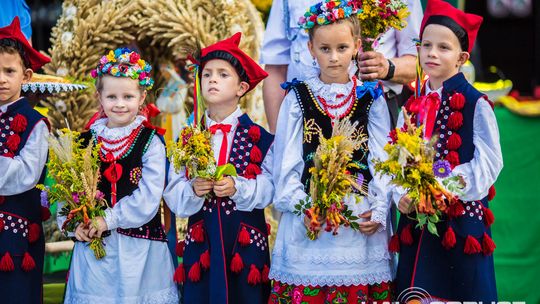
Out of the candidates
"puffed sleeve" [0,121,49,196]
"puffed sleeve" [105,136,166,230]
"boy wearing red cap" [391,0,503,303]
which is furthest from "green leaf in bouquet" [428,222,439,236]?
"puffed sleeve" [0,121,49,196]

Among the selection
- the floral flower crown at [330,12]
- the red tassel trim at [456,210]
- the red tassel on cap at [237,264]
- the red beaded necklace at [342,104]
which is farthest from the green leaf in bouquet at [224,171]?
the red tassel trim at [456,210]

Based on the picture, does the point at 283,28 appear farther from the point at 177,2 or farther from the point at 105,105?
the point at 177,2

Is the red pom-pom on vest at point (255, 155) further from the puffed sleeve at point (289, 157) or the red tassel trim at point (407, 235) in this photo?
the red tassel trim at point (407, 235)

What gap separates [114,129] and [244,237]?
2.94 ft

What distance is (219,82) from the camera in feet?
14.5

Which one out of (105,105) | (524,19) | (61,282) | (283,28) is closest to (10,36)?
(105,105)

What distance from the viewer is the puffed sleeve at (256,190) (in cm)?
428

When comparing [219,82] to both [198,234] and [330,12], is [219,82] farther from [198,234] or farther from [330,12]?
[198,234]

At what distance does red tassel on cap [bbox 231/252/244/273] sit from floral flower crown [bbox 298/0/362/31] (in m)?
1.21

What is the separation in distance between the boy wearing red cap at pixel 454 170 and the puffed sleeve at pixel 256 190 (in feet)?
2.26

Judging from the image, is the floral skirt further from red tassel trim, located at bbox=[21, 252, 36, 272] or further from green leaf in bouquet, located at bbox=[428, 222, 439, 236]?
red tassel trim, located at bbox=[21, 252, 36, 272]

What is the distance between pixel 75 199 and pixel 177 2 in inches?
96.6

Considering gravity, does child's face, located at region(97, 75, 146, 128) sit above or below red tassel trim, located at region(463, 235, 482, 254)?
above

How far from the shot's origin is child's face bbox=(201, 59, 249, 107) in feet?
14.4
